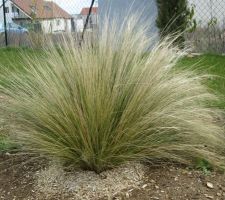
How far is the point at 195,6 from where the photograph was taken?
9328mm

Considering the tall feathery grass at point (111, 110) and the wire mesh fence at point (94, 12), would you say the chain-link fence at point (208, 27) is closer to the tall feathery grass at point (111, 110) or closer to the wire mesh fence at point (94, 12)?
the wire mesh fence at point (94, 12)

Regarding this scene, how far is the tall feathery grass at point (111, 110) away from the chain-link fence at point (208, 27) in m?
5.16

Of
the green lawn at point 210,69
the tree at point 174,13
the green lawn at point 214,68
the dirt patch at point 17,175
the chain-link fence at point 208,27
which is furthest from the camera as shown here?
the chain-link fence at point 208,27

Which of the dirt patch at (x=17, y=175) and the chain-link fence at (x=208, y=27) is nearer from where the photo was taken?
the dirt patch at (x=17, y=175)

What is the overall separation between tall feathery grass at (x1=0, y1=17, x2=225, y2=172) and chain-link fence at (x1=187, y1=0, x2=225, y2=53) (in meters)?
5.16

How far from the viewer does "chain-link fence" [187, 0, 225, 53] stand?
842 centimetres

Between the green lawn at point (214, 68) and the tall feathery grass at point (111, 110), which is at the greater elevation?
the tall feathery grass at point (111, 110)

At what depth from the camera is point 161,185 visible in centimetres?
260

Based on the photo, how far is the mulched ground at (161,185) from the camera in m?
2.51

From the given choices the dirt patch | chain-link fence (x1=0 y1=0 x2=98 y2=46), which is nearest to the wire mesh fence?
chain-link fence (x1=0 y1=0 x2=98 y2=46)

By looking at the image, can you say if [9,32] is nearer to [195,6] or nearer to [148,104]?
[195,6]

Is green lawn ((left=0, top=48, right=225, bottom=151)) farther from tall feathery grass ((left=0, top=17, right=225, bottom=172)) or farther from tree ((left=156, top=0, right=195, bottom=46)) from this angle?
tree ((left=156, top=0, right=195, bottom=46))

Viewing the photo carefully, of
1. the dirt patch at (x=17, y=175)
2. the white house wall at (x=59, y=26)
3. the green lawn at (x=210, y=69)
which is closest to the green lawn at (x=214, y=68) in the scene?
the green lawn at (x=210, y=69)

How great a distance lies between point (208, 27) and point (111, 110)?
6497mm
